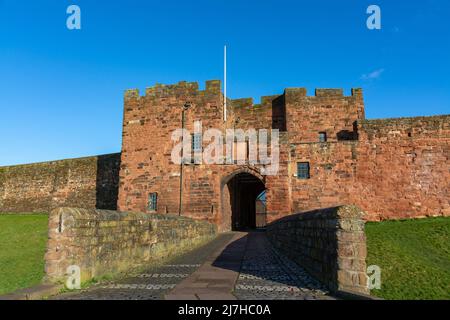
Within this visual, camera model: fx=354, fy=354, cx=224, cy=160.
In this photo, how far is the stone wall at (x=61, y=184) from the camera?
1003 inches

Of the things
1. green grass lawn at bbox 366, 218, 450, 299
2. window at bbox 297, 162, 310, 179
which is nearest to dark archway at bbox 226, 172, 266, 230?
window at bbox 297, 162, 310, 179

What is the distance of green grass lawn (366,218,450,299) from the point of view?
679 cm

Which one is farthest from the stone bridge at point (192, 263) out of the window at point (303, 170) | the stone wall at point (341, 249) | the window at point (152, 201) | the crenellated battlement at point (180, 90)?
the crenellated battlement at point (180, 90)

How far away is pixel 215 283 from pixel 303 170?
Result: 14.4 meters

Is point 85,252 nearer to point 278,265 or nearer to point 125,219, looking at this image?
point 125,219

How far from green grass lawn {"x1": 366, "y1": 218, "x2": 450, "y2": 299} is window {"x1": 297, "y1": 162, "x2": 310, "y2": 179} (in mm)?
6954

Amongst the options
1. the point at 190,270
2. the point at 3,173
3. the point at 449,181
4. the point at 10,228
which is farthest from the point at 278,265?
the point at 3,173

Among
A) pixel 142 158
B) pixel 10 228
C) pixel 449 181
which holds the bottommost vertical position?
pixel 10 228

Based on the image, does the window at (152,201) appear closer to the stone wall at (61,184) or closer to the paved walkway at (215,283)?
the stone wall at (61,184)

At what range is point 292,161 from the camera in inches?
776

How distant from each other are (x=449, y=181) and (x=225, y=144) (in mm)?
11721

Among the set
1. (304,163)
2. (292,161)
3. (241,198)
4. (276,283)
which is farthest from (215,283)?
(241,198)

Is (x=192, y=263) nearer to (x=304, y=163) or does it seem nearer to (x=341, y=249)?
(x=341, y=249)
